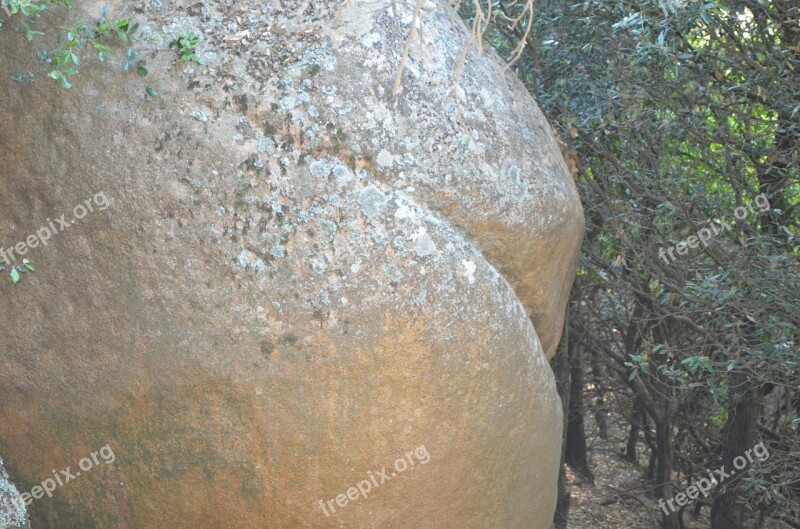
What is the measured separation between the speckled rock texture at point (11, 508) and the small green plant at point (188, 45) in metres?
1.58

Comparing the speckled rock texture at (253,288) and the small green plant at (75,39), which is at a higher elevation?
the small green plant at (75,39)

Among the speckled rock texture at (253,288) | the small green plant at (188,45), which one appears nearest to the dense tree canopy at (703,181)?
the speckled rock texture at (253,288)

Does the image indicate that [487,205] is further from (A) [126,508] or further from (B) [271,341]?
(A) [126,508]

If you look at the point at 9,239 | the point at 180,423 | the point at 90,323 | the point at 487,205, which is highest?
the point at 9,239

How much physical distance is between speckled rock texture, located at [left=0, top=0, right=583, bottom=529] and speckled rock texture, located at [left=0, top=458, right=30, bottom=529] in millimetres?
244

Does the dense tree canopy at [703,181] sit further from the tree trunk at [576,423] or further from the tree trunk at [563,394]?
the tree trunk at [576,423]

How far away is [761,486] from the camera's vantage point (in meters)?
4.62

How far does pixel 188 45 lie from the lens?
10.8ft

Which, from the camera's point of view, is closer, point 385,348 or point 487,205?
point 385,348

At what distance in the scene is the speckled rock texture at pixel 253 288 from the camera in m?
3.23

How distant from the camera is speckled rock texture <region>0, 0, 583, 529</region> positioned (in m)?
3.23

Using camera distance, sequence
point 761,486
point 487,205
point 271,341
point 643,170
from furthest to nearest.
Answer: point 643,170
point 761,486
point 487,205
point 271,341

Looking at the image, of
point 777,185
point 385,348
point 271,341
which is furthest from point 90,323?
point 777,185

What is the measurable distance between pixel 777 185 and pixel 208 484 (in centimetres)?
322
